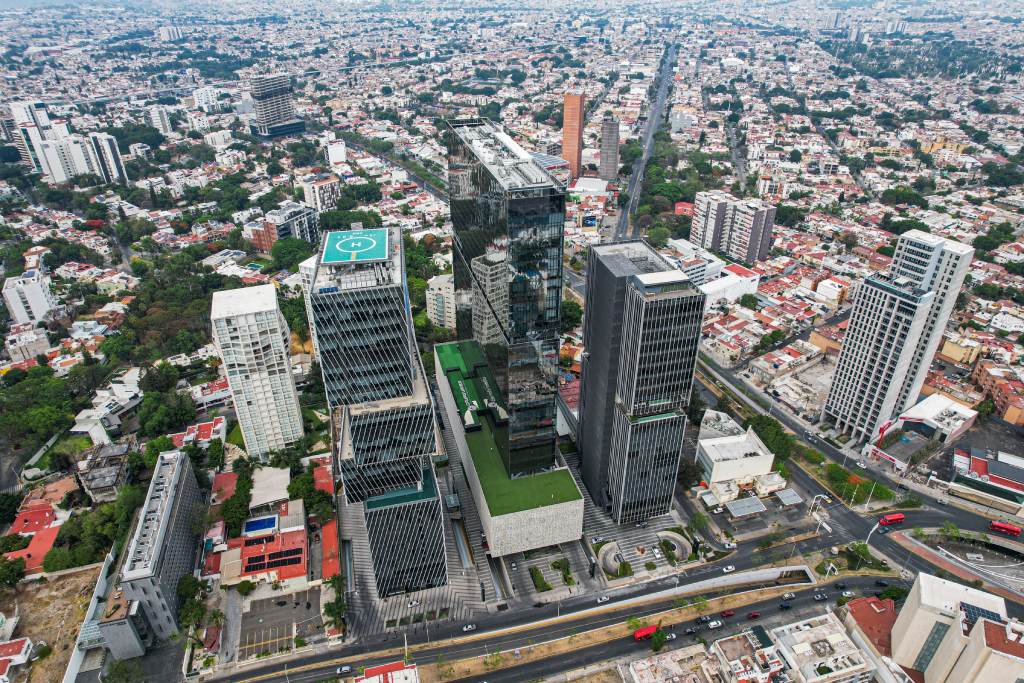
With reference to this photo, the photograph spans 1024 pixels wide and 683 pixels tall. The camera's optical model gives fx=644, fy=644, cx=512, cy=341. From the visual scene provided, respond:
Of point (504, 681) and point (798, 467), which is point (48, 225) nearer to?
point (504, 681)

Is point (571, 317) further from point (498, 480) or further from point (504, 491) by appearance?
point (504, 491)

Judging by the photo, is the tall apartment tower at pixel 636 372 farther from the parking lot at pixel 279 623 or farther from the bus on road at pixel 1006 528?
the bus on road at pixel 1006 528

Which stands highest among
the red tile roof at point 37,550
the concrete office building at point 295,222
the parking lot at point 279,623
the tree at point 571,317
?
the concrete office building at point 295,222

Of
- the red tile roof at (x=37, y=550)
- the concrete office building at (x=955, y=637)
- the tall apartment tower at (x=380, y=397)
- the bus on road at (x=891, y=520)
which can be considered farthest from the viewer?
the bus on road at (x=891, y=520)

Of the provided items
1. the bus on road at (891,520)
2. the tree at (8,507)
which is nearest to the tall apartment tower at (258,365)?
the tree at (8,507)

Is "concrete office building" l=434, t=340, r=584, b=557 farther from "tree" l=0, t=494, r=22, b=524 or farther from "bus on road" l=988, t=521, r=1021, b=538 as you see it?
"tree" l=0, t=494, r=22, b=524

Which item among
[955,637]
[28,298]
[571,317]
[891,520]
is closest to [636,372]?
[955,637]
